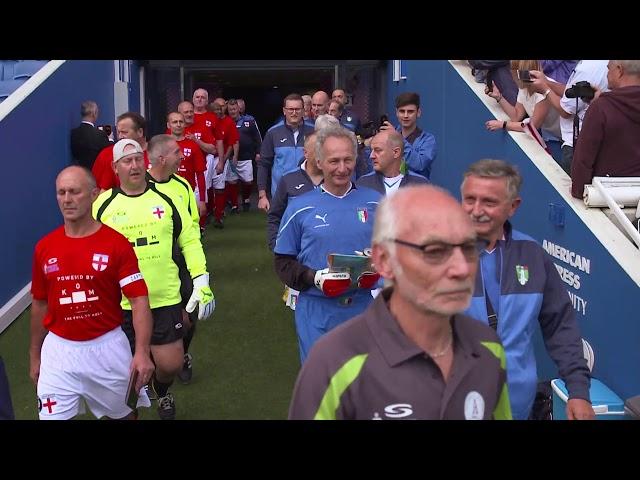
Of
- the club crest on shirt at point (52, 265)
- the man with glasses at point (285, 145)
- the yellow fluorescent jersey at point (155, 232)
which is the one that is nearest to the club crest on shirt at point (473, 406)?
the club crest on shirt at point (52, 265)

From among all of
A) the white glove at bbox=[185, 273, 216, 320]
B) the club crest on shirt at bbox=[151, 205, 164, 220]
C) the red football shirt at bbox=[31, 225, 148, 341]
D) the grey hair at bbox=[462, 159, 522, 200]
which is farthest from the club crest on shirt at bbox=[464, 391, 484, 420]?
the club crest on shirt at bbox=[151, 205, 164, 220]

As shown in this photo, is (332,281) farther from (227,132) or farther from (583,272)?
(227,132)

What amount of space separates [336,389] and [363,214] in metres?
3.10

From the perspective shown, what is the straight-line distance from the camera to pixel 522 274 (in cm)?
386

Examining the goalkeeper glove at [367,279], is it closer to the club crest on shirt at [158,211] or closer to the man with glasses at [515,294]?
the man with glasses at [515,294]

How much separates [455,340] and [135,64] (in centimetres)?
1723

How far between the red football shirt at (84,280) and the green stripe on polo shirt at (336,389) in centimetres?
291

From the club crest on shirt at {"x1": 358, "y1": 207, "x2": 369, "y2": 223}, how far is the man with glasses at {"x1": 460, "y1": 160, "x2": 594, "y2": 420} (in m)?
1.56

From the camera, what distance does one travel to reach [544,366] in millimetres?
6805

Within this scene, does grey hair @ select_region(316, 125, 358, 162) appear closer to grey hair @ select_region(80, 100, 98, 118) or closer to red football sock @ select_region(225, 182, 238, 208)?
grey hair @ select_region(80, 100, 98, 118)

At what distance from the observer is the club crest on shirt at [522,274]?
3.85m

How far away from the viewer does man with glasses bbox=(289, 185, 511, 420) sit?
8.11ft

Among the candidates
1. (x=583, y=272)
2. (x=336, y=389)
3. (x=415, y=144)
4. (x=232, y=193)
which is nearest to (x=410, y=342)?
(x=336, y=389)
